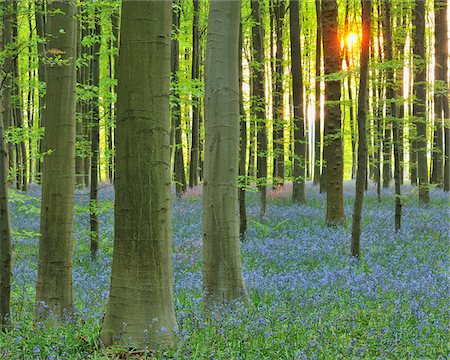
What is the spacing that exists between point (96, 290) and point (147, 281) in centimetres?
391

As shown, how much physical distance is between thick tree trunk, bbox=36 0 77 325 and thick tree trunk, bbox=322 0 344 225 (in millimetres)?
9189

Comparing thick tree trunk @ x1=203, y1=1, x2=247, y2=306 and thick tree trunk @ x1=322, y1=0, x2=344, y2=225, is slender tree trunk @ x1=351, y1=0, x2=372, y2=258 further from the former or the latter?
thick tree trunk @ x1=203, y1=1, x2=247, y2=306

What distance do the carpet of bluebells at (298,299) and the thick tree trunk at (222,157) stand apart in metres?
0.52

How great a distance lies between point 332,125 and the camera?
14.5 meters

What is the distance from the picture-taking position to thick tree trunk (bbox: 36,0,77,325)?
6031mm

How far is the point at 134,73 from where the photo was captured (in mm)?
4426

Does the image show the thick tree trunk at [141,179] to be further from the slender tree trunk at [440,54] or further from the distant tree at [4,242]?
the slender tree trunk at [440,54]

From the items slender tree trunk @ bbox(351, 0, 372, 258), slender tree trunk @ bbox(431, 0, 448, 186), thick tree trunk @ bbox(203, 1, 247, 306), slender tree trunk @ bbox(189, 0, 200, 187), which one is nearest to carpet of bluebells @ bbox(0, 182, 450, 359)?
thick tree trunk @ bbox(203, 1, 247, 306)

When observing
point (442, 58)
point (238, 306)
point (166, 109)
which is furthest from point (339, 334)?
point (442, 58)

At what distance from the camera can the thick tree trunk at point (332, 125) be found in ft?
45.5

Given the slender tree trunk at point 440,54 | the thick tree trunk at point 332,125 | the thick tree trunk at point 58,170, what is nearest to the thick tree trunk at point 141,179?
the thick tree trunk at point 58,170

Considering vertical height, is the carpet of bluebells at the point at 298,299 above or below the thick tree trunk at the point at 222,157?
below

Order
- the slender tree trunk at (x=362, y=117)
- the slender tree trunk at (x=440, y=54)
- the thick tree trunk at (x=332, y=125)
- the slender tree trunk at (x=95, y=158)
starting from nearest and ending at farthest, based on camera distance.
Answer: the slender tree trunk at (x=362, y=117), the slender tree trunk at (x=95, y=158), the thick tree trunk at (x=332, y=125), the slender tree trunk at (x=440, y=54)

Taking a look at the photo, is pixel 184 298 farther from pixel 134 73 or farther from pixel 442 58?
pixel 442 58
